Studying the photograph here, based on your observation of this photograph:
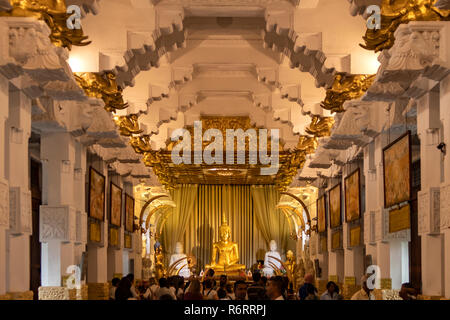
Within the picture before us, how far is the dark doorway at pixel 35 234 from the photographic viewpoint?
20.6 metres

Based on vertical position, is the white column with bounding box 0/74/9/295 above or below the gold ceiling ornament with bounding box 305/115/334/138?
below

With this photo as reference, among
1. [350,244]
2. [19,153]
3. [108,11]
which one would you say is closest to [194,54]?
[108,11]

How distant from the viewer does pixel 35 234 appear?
68.0ft

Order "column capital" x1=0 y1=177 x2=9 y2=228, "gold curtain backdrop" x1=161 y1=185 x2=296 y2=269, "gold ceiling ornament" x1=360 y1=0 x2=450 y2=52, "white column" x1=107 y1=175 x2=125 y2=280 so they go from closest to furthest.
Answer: "gold ceiling ornament" x1=360 y1=0 x2=450 y2=52
"column capital" x1=0 y1=177 x2=9 y2=228
"white column" x1=107 y1=175 x2=125 y2=280
"gold curtain backdrop" x1=161 y1=185 x2=296 y2=269

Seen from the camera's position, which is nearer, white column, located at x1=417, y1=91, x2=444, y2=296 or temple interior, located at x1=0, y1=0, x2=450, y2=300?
temple interior, located at x1=0, y1=0, x2=450, y2=300

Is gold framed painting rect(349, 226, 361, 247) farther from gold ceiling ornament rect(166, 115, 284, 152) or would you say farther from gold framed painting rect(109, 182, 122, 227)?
gold ceiling ornament rect(166, 115, 284, 152)

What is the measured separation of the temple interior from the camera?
11641 mm

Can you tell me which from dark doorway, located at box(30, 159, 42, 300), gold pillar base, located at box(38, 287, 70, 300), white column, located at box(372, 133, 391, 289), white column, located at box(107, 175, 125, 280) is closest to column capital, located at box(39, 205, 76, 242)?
gold pillar base, located at box(38, 287, 70, 300)

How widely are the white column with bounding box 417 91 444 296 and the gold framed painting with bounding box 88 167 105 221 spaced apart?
967 centimetres

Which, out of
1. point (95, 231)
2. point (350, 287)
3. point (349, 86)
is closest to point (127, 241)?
point (95, 231)

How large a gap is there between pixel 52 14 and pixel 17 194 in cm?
322

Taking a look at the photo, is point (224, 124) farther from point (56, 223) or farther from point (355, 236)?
point (56, 223)

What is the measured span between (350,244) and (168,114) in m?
10.6
